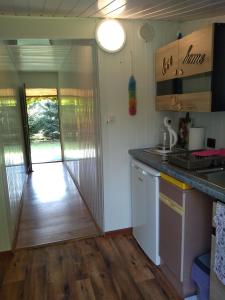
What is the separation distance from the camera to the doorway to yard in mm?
6766

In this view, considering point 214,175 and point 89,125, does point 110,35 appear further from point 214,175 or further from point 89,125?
point 214,175

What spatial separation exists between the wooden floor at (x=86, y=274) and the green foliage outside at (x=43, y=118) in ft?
15.8

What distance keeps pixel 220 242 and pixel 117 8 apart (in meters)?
1.85

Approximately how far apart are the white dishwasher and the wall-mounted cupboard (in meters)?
0.67

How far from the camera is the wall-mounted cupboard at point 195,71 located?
6.02 feet

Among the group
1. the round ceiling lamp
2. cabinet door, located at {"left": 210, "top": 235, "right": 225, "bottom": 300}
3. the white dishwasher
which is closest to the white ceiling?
the round ceiling lamp

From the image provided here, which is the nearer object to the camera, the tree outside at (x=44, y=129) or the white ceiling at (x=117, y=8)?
the white ceiling at (x=117, y=8)

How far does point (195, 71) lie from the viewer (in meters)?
2.01

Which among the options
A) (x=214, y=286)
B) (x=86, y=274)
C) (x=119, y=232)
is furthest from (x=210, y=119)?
(x=86, y=274)

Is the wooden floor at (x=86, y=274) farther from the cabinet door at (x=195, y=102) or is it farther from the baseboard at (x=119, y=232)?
the cabinet door at (x=195, y=102)

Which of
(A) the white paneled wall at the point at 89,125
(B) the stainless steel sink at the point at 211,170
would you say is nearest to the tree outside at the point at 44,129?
(A) the white paneled wall at the point at 89,125

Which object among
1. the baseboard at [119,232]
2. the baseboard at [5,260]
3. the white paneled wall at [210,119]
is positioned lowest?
the baseboard at [5,260]

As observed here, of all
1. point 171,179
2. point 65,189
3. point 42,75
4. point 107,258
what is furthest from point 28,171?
point 171,179

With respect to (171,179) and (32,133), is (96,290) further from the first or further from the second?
(32,133)
